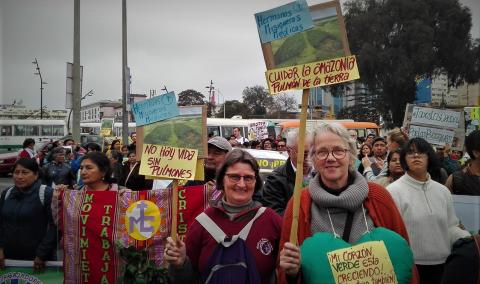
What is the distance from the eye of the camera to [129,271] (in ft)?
11.0

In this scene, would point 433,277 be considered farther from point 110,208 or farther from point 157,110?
point 110,208

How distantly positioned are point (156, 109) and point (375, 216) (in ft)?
6.65

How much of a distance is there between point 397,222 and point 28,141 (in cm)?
1284

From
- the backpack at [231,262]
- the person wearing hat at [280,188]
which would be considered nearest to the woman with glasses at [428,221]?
the person wearing hat at [280,188]

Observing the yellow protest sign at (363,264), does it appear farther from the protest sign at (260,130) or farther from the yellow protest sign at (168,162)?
the protest sign at (260,130)

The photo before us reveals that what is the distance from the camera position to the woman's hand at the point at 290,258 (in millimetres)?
2166

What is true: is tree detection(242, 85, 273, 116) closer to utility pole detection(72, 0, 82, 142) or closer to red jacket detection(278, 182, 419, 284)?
utility pole detection(72, 0, 82, 142)

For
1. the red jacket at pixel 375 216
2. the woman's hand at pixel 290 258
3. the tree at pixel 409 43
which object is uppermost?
the tree at pixel 409 43

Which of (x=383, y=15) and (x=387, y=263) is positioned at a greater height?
(x=383, y=15)

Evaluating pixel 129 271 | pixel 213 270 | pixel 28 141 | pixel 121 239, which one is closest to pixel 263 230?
pixel 213 270

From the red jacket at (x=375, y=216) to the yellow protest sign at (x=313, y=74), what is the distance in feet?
2.10

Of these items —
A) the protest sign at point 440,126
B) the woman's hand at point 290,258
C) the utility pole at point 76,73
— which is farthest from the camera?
the utility pole at point 76,73

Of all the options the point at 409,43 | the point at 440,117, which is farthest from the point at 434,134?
the point at 409,43

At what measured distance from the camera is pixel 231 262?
8.20 ft
